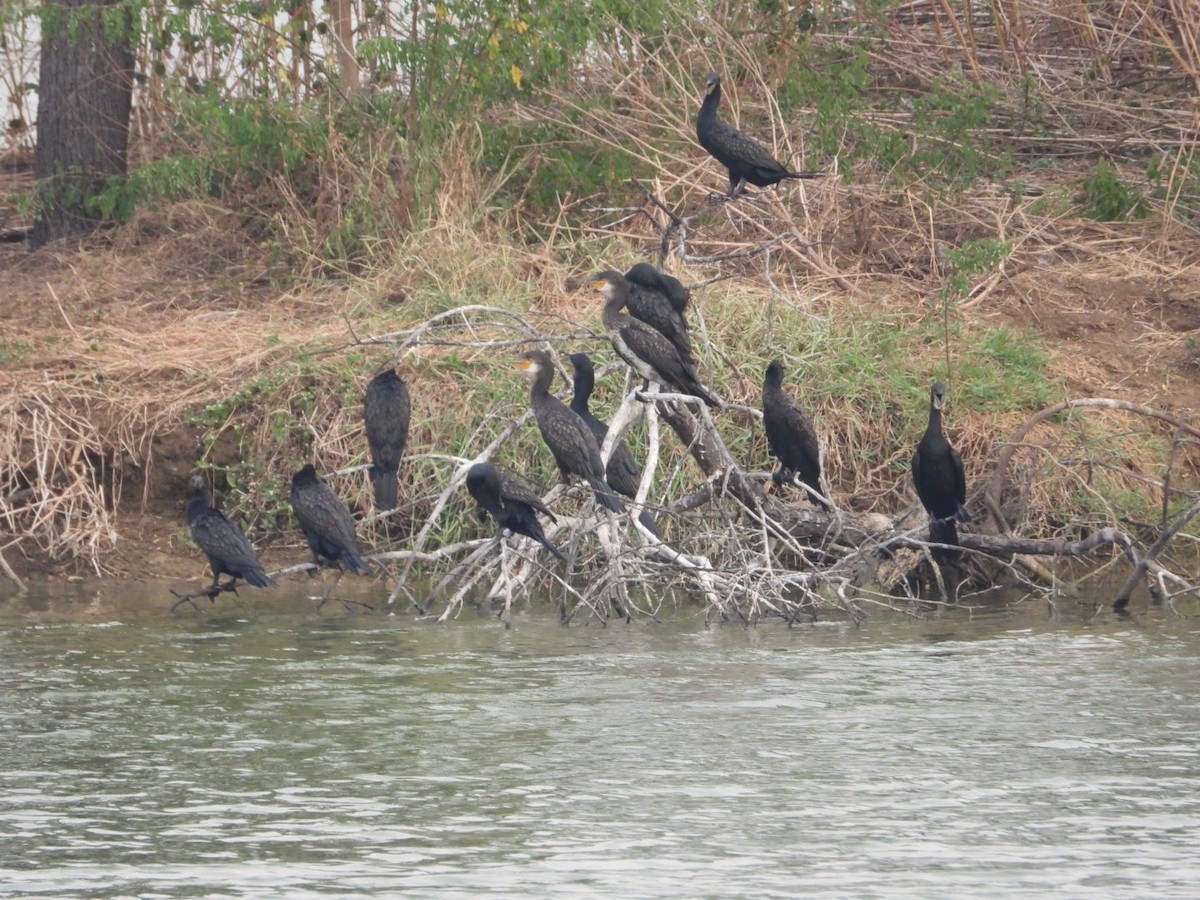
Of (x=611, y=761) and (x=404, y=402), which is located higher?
(x=404, y=402)

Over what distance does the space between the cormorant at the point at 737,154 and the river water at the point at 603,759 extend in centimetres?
245

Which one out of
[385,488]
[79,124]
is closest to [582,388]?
[385,488]

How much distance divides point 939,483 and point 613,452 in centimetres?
136

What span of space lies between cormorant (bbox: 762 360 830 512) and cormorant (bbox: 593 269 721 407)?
413 millimetres

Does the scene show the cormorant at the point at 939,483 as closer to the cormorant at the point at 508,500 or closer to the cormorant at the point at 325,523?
the cormorant at the point at 508,500

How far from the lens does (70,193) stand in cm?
1177

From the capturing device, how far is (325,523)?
7.41m

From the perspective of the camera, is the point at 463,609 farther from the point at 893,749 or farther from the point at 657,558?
the point at 893,749

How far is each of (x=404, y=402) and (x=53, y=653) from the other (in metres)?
1.79

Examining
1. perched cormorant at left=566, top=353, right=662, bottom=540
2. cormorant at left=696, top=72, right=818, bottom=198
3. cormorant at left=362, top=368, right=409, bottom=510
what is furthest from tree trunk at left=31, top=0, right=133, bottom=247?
perched cormorant at left=566, top=353, right=662, bottom=540

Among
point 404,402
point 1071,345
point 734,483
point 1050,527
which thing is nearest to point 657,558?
point 734,483

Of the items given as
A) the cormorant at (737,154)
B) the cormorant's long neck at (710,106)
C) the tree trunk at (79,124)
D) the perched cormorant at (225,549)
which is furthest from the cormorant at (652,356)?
the tree trunk at (79,124)

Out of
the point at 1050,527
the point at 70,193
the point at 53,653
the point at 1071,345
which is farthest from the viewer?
the point at 70,193

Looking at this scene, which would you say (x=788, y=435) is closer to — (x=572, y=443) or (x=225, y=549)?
(x=572, y=443)
